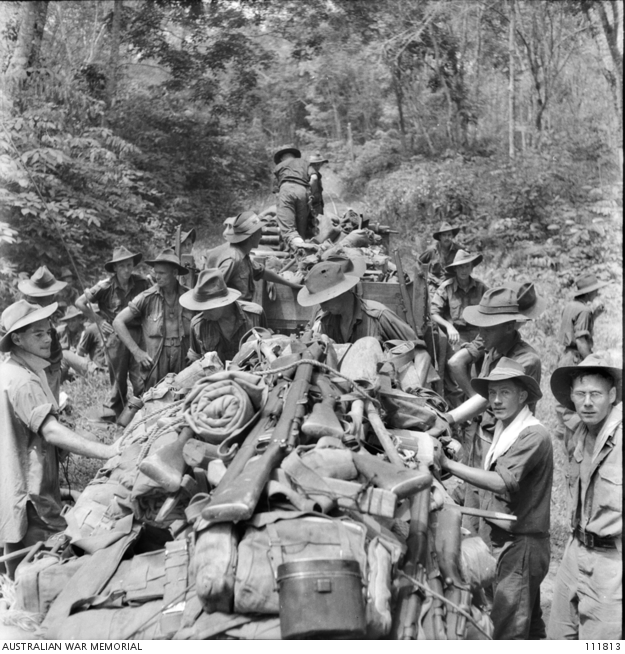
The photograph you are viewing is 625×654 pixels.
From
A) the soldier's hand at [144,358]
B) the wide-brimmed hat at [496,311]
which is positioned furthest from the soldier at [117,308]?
the wide-brimmed hat at [496,311]

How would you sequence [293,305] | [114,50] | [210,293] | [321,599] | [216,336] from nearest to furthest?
[321,599] → [210,293] → [216,336] → [293,305] → [114,50]

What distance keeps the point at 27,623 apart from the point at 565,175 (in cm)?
1398

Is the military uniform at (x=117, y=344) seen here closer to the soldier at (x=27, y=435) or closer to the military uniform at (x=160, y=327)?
the military uniform at (x=160, y=327)

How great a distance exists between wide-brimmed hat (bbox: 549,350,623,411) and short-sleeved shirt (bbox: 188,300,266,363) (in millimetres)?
2760

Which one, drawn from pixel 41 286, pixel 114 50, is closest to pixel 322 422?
pixel 41 286

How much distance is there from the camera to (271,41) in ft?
60.1

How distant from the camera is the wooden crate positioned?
769 cm

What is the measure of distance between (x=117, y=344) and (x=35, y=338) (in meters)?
3.30

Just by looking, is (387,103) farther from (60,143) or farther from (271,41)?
(60,143)

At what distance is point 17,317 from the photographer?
4703mm

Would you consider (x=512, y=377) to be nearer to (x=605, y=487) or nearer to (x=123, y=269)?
(x=605, y=487)

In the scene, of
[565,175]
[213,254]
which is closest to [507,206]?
[565,175]

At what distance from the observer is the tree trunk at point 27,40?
1045 cm

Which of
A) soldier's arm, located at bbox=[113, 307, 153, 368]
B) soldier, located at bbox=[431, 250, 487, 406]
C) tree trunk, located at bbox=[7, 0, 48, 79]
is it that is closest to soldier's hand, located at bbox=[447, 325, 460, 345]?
soldier, located at bbox=[431, 250, 487, 406]
